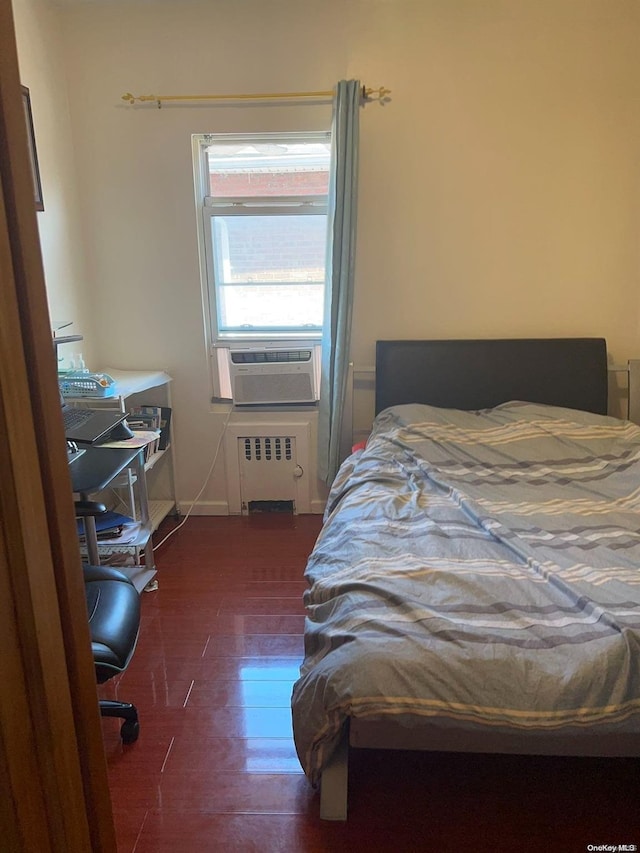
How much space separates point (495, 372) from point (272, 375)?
1188 mm

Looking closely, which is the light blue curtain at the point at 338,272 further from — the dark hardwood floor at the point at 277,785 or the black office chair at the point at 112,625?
the black office chair at the point at 112,625

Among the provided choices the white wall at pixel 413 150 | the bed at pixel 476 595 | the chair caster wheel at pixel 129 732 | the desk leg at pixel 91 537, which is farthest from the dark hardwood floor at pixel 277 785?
the white wall at pixel 413 150

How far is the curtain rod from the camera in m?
3.06

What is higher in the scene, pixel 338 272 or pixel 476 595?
pixel 338 272

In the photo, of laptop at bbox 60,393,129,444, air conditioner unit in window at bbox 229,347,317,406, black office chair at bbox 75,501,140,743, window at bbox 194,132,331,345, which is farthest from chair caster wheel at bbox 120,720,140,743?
window at bbox 194,132,331,345

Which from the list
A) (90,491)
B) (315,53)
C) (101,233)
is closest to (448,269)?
(315,53)

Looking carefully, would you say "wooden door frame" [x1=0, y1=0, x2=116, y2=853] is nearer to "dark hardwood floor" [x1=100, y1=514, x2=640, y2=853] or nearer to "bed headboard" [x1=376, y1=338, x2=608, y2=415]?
"dark hardwood floor" [x1=100, y1=514, x2=640, y2=853]

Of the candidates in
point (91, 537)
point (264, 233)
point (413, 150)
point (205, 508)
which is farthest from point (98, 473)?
point (413, 150)

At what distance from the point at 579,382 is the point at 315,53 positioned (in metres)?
2.10

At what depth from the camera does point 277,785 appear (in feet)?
5.66

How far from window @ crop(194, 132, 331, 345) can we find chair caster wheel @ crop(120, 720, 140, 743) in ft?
6.91

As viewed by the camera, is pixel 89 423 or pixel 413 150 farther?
pixel 413 150

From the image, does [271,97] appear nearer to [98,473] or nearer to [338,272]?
[338,272]

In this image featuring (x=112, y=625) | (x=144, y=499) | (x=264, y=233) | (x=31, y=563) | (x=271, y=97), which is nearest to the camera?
(x=31, y=563)
